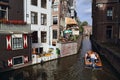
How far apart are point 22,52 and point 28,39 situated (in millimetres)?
2475

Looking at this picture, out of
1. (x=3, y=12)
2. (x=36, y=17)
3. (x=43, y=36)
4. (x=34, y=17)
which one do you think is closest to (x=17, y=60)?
(x=3, y=12)

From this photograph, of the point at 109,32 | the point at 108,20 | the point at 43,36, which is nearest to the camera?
the point at 43,36

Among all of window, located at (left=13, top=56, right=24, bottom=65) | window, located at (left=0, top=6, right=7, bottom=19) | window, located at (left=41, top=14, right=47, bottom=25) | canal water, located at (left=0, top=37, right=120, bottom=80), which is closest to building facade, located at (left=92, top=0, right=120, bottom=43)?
window, located at (left=41, top=14, right=47, bottom=25)

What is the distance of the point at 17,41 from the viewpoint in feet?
94.7

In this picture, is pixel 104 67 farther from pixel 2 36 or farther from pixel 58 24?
pixel 58 24

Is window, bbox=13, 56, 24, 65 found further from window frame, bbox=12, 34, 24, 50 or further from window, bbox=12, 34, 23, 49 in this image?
window, bbox=12, 34, 23, 49

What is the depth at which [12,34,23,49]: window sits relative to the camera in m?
28.2

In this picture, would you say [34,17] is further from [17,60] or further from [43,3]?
[17,60]

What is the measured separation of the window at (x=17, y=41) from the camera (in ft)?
92.6

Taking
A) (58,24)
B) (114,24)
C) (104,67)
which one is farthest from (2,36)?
(114,24)

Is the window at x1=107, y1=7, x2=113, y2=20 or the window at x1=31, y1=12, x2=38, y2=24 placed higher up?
the window at x1=107, y1=7, x2=113, y2=20

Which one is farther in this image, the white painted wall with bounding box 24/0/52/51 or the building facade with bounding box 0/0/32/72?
the white painted wall with bounding box 24/0/52/51

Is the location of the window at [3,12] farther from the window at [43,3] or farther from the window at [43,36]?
the window at [43,3]

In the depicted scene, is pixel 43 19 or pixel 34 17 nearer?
pixel 34 17
